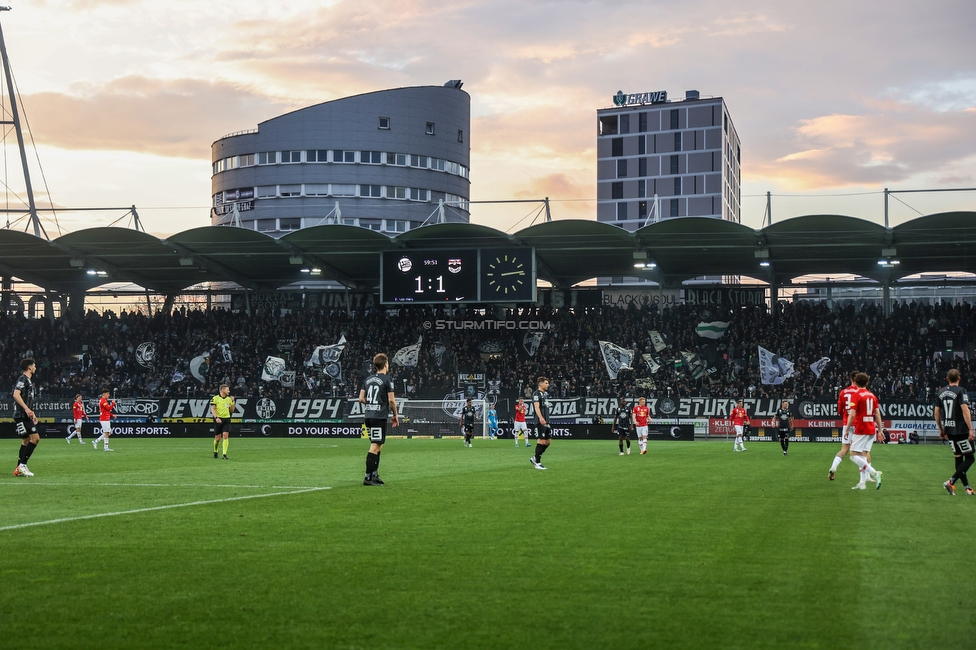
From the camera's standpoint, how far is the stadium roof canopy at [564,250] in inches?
1818

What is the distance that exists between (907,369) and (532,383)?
20204 millimetres

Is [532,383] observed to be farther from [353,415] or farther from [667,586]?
[667,586]

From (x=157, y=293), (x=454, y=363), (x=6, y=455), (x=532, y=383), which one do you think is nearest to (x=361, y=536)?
(x=6, y=455)

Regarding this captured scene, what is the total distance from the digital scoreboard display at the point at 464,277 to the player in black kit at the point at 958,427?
32.2m

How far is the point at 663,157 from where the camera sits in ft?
445

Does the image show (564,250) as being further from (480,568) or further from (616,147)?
(616,147)

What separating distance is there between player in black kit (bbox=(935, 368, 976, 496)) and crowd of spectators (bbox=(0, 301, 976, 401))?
32.3 m

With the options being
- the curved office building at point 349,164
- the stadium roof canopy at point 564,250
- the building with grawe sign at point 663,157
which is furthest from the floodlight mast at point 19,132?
the building with grawe sign at point 663,157

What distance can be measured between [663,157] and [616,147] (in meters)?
7.50

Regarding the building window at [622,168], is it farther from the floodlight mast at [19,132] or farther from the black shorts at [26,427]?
the black shorts at [26,427]

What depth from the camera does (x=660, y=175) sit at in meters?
136

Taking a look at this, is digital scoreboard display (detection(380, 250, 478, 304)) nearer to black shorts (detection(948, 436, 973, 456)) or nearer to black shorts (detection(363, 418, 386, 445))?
black shorts (detection(363, 418, 386, 445))

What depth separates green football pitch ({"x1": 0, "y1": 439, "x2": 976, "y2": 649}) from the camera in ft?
Answer: 19.1
